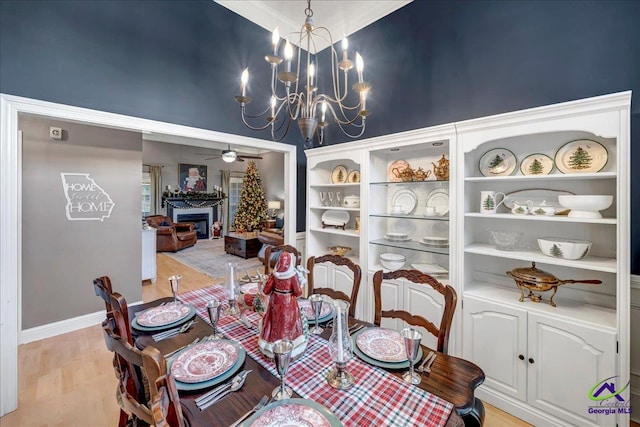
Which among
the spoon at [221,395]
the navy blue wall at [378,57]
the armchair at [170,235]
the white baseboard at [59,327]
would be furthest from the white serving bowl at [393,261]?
the armchair at [170,235]

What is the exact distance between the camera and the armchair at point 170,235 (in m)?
6.85

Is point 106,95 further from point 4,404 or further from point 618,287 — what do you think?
point 618,287

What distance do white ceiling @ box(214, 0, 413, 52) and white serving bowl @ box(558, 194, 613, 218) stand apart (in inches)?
92.1

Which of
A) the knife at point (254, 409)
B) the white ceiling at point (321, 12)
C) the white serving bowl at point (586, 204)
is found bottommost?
the knife at point (254, 409)

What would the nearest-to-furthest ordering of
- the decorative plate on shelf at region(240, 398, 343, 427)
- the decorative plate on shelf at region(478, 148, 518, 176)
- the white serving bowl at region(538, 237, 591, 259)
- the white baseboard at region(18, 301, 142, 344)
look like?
the decorative plate on shelf at region(240, 398, 343, 427) < the white serving bowl at region(538, 237, 591, 259) < the decorative plate on shelf at region(478, 148, 518, 176) < the white baseboard at region(18, 301, 142, 344)

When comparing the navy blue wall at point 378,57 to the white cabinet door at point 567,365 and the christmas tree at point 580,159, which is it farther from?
the white cabinet door at point 567,365

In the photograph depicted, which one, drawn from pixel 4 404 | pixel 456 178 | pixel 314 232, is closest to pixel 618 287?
pixel 456 178

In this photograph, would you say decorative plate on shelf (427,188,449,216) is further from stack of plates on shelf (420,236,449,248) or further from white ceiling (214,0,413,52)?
white ceiling (214,0,413,52)

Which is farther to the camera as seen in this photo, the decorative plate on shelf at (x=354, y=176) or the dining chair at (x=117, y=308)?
A: the decorative plate on shelf at (x=354, y=176)

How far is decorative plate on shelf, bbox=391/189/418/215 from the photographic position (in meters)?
2.57

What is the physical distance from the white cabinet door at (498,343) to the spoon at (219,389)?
162cm

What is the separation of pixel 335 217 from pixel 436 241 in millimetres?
1197

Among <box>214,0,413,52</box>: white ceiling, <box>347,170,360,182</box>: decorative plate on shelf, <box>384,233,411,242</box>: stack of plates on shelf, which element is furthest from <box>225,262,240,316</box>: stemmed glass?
<box>214,0,413,52</box>: white ceiling

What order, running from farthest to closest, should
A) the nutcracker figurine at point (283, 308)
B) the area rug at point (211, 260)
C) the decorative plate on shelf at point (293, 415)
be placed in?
the area rug at point (211, 260)
the nutcracker figurine at point (283, 308)
the decorative plate on shelf at point (293, 415)
